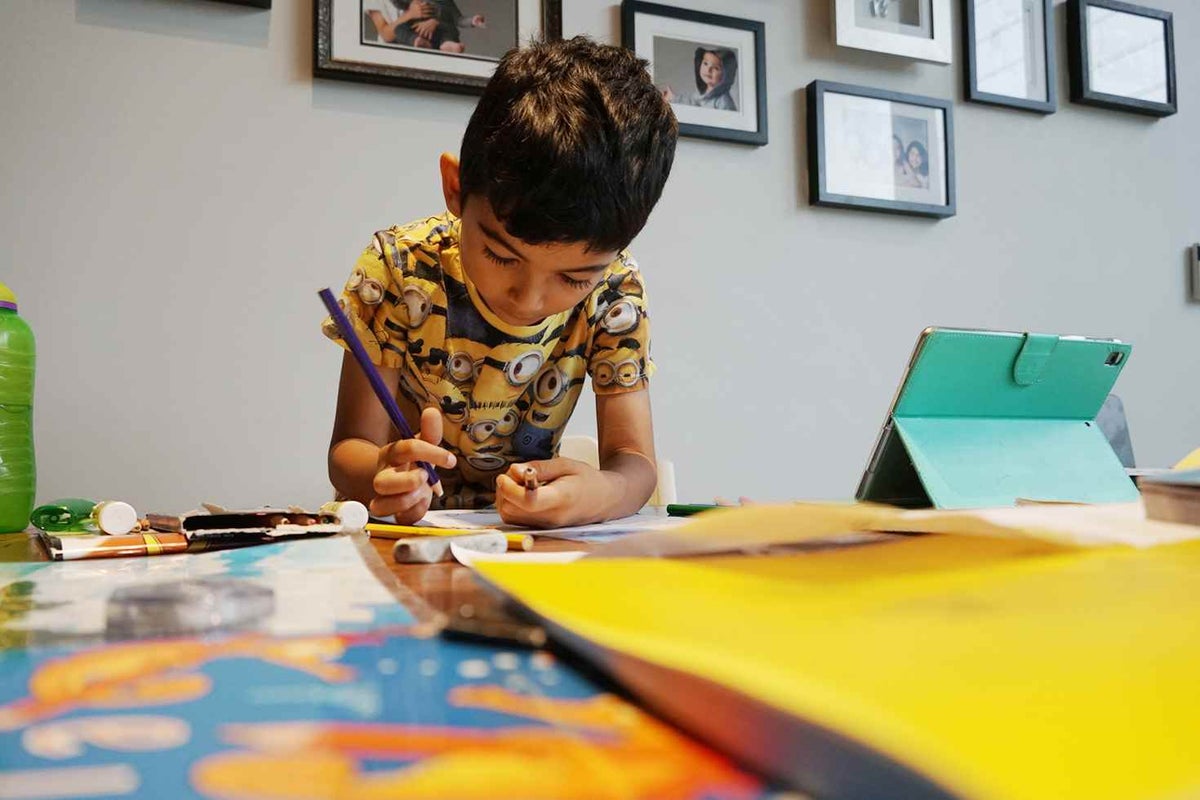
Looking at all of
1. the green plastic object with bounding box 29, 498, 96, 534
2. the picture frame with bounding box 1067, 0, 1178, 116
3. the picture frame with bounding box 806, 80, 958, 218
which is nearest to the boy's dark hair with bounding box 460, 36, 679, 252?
the green plastic object with bounding box 29, 498, 96, 534

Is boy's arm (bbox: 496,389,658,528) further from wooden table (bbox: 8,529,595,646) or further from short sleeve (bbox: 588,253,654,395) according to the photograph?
wooden table (bbox: 8,529,595,646)

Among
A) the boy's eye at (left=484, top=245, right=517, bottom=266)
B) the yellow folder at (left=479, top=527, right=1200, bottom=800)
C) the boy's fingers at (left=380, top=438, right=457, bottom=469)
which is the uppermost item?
the boy's eye at (left=484, top=245, right=517, bottom=266)

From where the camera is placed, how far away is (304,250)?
1.35 meters

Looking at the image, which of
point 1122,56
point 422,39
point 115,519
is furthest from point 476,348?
point 1122,56

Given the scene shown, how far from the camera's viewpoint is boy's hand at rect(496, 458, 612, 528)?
62 centimetres

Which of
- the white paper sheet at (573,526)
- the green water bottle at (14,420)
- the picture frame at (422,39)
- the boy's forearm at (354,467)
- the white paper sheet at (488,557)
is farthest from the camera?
the picture frame at (422,39)

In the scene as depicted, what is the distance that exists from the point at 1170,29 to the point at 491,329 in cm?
201

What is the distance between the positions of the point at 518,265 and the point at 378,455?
198mm

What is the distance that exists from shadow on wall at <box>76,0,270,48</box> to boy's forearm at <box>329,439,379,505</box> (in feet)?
2.58

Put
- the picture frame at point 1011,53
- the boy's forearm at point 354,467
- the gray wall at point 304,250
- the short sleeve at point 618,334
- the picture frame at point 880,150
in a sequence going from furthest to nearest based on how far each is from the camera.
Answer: the picture frame at point 1011,53
the picture frame at point 880,150
the gray wall at point 304,250
the short sleeve at point 618,334
the boy's forearm at point 354,467

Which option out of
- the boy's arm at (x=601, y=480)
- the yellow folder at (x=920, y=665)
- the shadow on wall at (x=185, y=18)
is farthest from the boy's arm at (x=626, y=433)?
the shadow on wall at (x=185, y=18)

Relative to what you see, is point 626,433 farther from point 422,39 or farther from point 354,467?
point 422,39

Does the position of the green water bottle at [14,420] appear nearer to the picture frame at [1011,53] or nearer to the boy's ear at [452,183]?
the boy's ear at [452,183]

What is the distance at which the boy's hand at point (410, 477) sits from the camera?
60 centimetres
